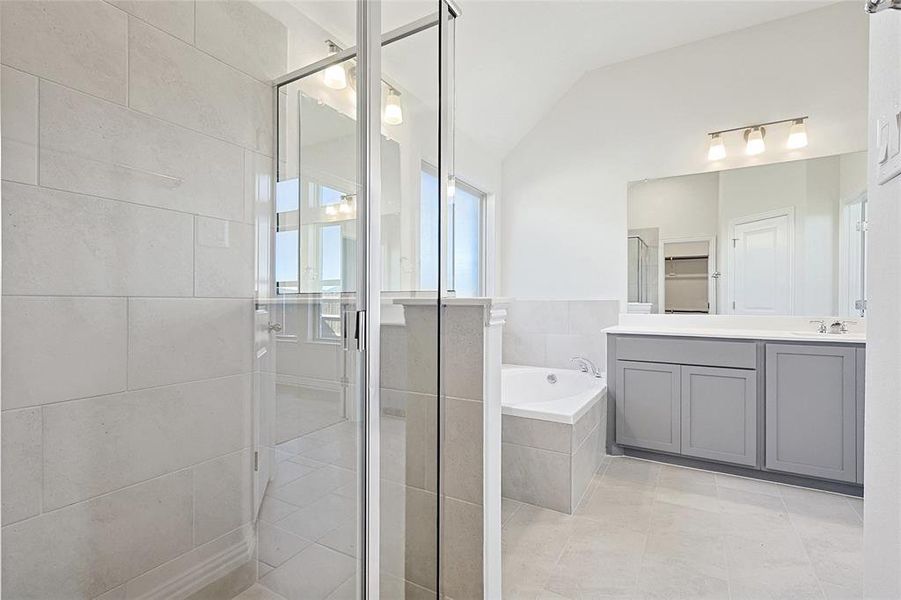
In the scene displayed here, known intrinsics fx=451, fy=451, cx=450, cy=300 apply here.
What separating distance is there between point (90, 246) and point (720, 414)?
304 centimetres

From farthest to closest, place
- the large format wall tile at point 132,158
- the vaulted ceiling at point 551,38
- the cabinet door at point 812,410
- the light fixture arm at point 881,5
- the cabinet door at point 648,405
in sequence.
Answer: the cabinet door at point 648,405 < the vaulted ceiling at point 551,38 < the cabinet door at point 812,410 < the large format wall tile at point 132,158 < the light fixture arm at point 881,5

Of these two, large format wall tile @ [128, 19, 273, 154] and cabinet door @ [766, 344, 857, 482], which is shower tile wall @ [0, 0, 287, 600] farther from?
cabinet door @ [766, 344, 857, 482]

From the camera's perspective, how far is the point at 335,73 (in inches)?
44.5

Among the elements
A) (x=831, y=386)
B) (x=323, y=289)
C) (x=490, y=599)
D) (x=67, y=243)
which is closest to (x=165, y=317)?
(x=67, y=243)

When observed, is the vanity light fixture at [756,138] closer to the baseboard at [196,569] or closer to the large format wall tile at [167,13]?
the large format wall tile at [167,13]

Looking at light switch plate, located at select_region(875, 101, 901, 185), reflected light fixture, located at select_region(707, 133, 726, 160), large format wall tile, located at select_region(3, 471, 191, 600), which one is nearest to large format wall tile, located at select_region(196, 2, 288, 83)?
large format wall tile, located at select_region(3, 471, 191, 600)

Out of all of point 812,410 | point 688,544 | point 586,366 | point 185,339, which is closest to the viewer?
point 185,339

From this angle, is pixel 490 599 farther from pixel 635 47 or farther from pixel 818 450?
pixel 635 47

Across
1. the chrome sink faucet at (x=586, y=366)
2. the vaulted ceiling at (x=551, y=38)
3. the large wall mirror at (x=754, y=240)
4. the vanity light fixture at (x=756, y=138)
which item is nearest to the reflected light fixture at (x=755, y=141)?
the vanity light fixture at (x=756, y=138)

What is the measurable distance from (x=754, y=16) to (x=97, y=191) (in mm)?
3743

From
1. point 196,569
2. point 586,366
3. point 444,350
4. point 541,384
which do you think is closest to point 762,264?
point 586,366

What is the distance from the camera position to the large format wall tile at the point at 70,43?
0.84m

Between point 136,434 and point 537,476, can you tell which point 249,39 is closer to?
point 136,434

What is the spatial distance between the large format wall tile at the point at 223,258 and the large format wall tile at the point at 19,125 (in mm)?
309
